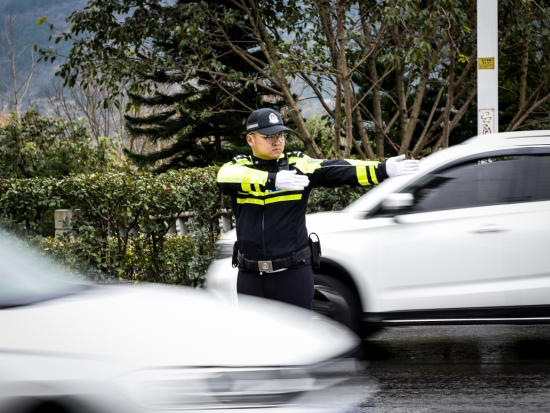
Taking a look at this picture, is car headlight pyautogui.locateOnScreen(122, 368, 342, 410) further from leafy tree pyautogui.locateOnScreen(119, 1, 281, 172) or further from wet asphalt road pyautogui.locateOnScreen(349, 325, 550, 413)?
leafy tree pyautogui.locateOnScreen(119, 1, 281, 172)

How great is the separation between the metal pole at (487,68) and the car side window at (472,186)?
307cm

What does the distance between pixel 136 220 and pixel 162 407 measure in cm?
642

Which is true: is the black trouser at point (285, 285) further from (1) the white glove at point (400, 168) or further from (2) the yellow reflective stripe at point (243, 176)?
(1) the white glove at point (400, 168)

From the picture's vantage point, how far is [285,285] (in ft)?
14.5

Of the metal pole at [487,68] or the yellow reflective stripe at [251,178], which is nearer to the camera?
the yellow reflective stripe at [251,178]

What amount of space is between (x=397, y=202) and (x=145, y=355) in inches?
140

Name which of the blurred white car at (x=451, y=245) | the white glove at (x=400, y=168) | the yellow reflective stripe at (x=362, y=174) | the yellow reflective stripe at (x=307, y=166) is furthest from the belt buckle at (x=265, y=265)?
the blurred white car at (x=451, y=245)

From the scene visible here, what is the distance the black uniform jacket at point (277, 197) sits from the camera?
4305 millimetres

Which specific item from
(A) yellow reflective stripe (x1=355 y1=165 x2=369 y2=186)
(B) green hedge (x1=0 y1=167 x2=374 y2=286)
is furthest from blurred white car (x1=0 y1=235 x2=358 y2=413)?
(B) green hedge (x1=0 y1=167 x2=374 y2=286)

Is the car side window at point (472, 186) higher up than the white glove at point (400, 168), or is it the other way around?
the white glove at point (400, 168)

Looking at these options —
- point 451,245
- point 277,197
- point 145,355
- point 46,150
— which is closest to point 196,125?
point 46,150

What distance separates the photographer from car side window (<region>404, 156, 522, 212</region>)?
5895 millimetres

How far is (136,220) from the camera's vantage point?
883cm

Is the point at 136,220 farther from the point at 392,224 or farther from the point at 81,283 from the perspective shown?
the point at 81,283
